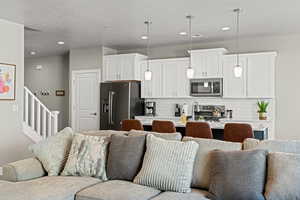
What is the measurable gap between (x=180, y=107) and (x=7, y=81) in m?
3.81

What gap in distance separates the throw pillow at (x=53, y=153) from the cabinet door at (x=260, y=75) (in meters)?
4.11

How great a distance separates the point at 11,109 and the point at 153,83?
327 centimetres

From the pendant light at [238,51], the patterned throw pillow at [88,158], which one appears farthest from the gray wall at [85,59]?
the patterned throw pillow at [88,158]

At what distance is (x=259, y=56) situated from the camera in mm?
6199

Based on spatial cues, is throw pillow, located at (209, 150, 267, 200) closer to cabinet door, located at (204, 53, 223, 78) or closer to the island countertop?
the island countertop

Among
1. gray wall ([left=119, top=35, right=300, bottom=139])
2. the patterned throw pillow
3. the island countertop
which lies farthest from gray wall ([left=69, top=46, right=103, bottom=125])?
the patterned throw pillow

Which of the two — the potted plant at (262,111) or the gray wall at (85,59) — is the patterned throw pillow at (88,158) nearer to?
the potted plant at (262,111)

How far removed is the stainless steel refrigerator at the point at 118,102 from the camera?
23.7 ft

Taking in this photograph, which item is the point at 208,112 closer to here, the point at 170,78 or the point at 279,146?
the point at 170,78

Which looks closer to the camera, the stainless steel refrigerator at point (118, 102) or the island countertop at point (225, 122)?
the island countertop at point (225, 122)

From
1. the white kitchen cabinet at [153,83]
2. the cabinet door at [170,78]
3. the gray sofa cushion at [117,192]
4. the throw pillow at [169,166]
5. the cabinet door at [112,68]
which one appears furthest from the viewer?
the cabinet door at [112,68]

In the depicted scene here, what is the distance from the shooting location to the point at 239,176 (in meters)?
2.60

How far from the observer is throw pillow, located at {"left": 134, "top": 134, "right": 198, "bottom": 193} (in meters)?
2.81

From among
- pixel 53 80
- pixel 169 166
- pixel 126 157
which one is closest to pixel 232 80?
Result: pixel 126 157
